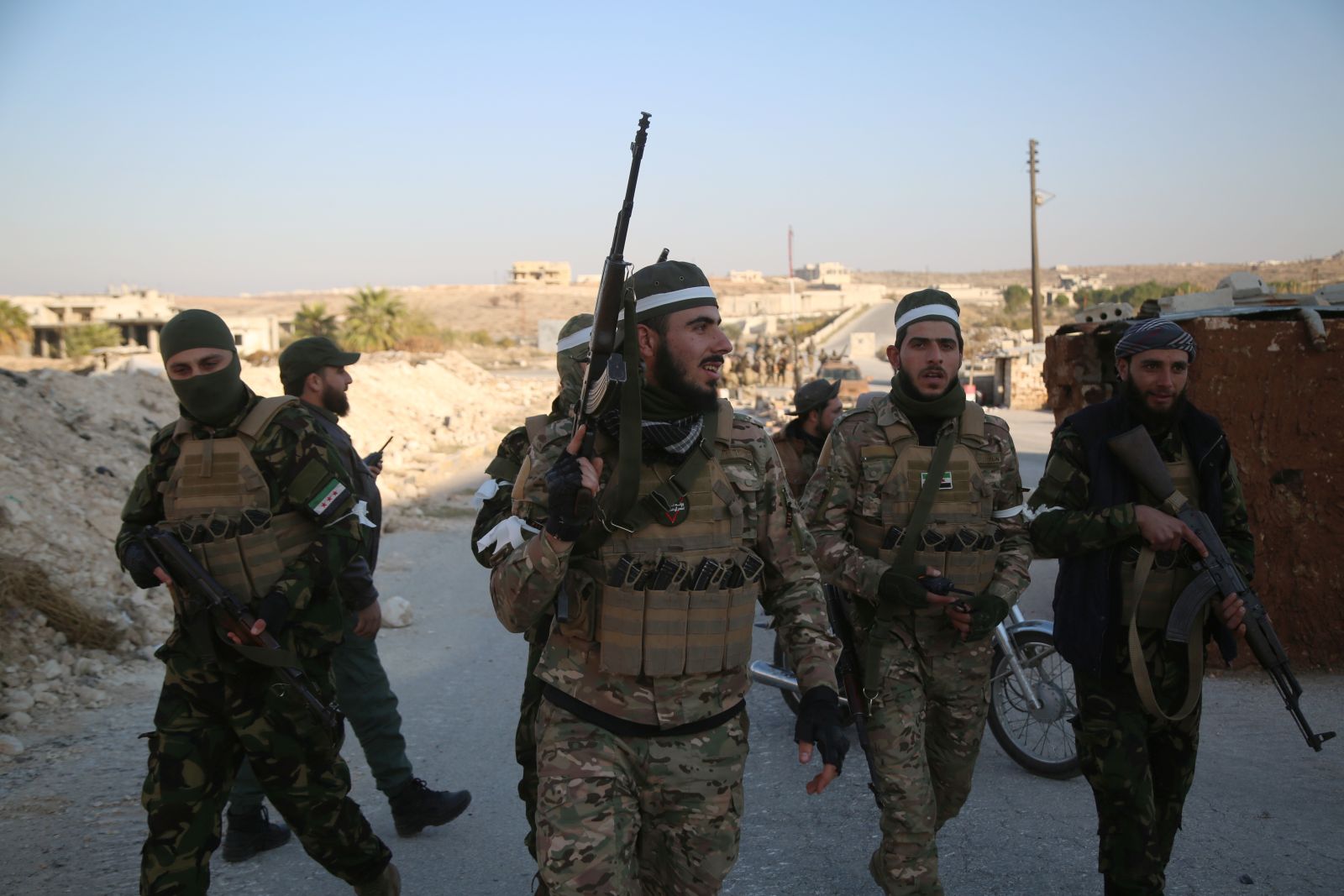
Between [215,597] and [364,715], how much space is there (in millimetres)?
1312

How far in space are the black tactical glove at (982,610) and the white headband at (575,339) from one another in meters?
1.52

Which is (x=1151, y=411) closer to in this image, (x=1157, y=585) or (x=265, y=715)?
(x=1157, y=585)

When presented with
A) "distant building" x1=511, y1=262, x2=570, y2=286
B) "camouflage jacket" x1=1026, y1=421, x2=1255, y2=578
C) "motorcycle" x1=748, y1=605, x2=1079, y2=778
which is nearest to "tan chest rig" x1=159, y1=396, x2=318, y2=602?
"motorcycle" x1=748, y1=605, x2=1079, y2=778

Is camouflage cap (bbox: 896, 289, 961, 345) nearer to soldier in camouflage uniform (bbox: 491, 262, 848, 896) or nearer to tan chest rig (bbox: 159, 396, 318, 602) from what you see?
soldier in camouflage uniform (bbox: 491, 262, 848, 896)

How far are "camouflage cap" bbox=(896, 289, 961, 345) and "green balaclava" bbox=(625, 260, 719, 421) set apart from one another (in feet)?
4.01

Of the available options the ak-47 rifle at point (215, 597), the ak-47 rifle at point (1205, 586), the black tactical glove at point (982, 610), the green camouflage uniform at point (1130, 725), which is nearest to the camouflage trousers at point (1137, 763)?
the green camouflage uniform at point (1130, 725)

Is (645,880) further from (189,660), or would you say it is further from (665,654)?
(189,660)

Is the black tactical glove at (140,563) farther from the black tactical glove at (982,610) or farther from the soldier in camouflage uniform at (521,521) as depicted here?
the black tactical glove at (982,610)

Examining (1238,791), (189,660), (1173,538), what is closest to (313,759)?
(189,660)

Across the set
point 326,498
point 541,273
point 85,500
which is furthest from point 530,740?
point 541,273

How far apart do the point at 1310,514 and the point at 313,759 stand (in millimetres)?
5289

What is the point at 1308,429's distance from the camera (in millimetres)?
5641

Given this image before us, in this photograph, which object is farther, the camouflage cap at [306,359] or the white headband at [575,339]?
the camouflage cap at [306,359]

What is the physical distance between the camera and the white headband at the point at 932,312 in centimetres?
360
